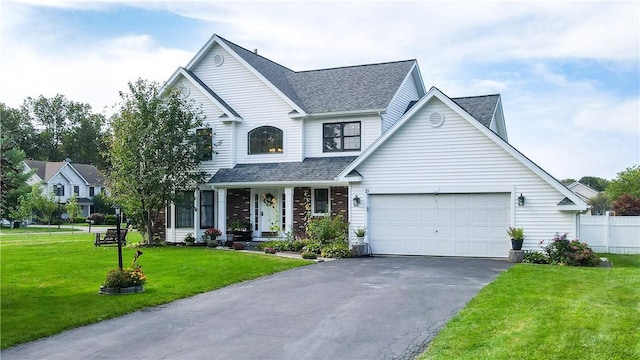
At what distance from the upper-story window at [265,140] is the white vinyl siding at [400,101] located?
15.7ft

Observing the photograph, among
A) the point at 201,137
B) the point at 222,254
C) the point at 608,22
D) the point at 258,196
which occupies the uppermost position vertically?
the point at 608,22

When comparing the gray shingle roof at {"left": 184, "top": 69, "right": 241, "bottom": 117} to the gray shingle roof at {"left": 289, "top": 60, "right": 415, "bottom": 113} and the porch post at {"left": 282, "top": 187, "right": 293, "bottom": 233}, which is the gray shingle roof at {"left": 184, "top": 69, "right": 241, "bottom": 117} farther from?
the porch post at {"left": 282, "top": 187, "right": 293, "bottom": 233}

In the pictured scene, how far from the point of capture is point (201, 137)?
76.3 ft

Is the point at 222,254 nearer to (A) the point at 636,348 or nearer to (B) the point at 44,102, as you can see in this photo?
(A) the point at 636,348

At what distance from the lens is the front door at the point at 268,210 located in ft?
76.0

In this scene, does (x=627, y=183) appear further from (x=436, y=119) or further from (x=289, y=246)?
(x=289, y=246)

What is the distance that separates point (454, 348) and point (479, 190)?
444 inches

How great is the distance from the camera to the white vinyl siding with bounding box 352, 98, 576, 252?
16656 mm

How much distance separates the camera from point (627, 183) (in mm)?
39781

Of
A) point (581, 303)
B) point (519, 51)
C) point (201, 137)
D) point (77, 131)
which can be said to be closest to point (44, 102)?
point (77, 131)

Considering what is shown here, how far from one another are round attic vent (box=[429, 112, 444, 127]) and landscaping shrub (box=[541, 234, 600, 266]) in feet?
16.8

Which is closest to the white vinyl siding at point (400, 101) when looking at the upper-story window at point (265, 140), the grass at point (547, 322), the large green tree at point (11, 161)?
the upper-story window at point (265, 140)

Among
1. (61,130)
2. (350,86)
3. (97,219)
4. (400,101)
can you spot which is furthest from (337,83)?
(61,130)

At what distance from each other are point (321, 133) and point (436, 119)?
641 cm
